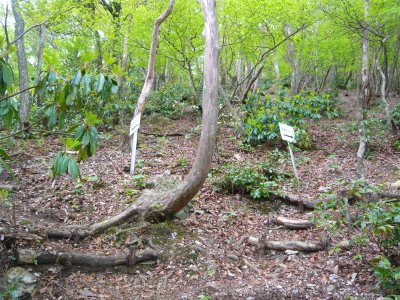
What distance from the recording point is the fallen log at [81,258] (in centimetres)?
364

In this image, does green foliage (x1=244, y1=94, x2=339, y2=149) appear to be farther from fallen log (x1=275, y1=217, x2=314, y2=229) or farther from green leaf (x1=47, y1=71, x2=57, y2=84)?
green leaf (x1=47, y1=71, x2=57, y2=84)

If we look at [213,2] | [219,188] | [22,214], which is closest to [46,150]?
[22,214]

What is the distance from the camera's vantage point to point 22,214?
15.7 ft

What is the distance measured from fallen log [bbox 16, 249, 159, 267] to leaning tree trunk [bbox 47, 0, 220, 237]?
50 centimetres

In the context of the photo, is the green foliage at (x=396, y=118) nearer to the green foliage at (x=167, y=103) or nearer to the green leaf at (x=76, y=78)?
the green foliage at (x=167, y=103)

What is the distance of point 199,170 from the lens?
4.44 meters

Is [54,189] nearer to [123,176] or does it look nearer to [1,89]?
[123,176]

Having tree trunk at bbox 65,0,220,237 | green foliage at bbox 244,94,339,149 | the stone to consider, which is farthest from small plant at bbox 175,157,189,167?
the stone

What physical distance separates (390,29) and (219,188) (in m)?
11.9

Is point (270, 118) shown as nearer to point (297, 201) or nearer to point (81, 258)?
point (297, 201)

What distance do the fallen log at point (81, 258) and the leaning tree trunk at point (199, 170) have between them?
0.50m

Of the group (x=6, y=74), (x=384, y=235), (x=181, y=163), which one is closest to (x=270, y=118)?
(x=181, y=163)

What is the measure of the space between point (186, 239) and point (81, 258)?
1433 mm

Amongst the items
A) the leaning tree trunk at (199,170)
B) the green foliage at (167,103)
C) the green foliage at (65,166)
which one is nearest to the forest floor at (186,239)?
the leaning tree trunk at (199,170)
